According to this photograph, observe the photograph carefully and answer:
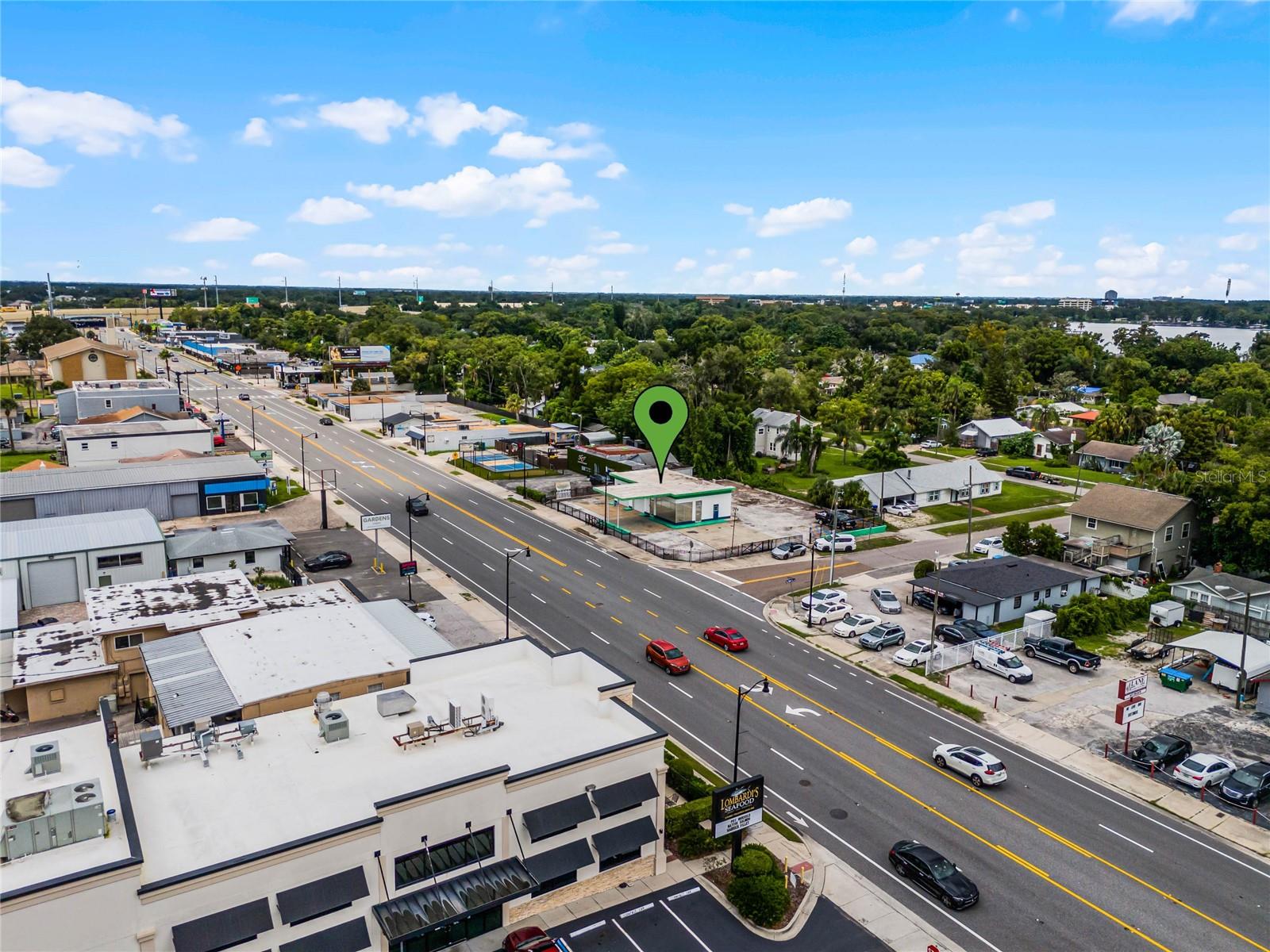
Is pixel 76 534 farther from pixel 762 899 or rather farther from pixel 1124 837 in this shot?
pixel 1124 837

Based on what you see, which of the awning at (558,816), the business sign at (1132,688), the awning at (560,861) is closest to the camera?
the awning at (558,816)

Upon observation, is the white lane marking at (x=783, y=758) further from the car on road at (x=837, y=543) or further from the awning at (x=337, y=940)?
the car on road at (x=837, y=543)

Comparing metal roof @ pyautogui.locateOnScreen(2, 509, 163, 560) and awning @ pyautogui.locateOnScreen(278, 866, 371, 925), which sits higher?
metal roof @ pyautogui.locateOnScreen(2, 509, 163, 560)

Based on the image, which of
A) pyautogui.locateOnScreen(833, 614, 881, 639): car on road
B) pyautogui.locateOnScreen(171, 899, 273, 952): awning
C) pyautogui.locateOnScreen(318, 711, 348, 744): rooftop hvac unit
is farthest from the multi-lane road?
pyautogui.locateOnScreen(171, 899, 273, 952): awning

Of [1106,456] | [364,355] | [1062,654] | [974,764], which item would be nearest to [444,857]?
[974,764]

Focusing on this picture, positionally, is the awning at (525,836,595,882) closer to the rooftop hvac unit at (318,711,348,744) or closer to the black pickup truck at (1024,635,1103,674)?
the rooftop hvac unit at (318,711,348,744)

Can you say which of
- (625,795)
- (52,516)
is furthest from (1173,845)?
(52,516)

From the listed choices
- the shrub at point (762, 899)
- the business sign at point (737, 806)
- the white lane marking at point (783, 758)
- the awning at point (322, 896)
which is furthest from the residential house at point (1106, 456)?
the awning at point (322, 896)
